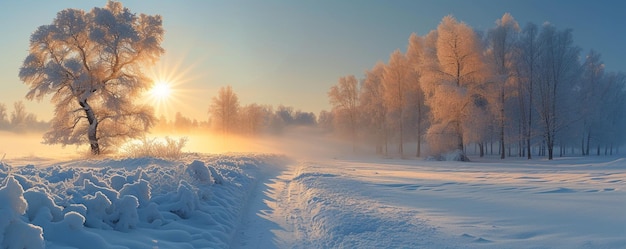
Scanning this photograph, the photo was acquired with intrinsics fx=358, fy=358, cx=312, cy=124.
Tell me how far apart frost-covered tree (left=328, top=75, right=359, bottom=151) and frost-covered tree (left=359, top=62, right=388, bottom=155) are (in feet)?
3.67

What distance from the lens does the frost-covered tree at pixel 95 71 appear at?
18.9m

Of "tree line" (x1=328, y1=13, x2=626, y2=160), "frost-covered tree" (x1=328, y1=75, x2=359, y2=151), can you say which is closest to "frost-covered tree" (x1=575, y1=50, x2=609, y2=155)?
"tree line" (x1=328, y1=13, x2=626, y2=160)

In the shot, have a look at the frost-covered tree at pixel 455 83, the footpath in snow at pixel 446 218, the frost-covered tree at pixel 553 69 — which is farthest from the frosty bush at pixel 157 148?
the frost-covered tree at pixel 553 69

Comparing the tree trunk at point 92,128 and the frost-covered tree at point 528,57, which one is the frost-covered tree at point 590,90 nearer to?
the frost-covered tree at point 528,57

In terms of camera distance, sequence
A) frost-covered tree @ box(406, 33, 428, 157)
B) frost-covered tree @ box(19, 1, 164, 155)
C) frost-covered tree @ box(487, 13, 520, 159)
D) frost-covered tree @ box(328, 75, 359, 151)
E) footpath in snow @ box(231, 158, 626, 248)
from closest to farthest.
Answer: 1. footpath in snow @ box(231, 158, 626, 248)
2. frost-covered tree @ box(19, 1, 164, 155)
3. frost-covered tree @ box(487, 13, 520, 159)
4. frost-covered tree @ box(406, 33, 428, 157)
5. frost-covered tree @ box(328, 75, 359, 151)

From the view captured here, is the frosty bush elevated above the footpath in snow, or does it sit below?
above

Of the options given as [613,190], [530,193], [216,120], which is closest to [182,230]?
[530,193]

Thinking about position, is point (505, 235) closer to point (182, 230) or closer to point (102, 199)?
point (182, 230)

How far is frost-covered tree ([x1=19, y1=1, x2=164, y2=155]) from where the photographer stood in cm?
1891

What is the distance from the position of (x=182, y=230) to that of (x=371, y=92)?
129ft

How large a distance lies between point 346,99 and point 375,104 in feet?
19.6

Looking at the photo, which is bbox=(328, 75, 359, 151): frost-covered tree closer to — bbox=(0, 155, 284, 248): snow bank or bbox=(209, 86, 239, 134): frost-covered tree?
bbox=(209, 86, 239, 134): frost-covered tree

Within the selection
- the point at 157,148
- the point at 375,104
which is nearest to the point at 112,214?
the point at 157,148

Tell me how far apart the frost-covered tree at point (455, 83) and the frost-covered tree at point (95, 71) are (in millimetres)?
18627
